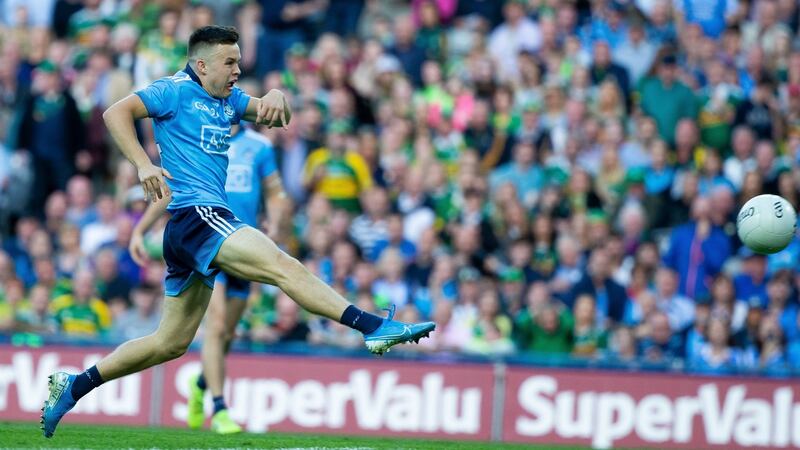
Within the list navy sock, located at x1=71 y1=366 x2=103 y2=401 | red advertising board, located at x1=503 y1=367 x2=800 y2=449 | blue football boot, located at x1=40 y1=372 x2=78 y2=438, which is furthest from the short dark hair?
red advertising board, located at x1=503 y1=367 x2=800 y2=449

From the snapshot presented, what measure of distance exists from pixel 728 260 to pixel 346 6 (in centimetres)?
630

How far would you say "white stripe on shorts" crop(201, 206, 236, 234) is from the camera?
29.2 ft

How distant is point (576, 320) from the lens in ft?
50.3

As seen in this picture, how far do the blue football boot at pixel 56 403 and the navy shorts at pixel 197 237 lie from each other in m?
1.15

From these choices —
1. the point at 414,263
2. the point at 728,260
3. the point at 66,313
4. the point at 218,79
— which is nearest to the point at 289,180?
the point at 414,263

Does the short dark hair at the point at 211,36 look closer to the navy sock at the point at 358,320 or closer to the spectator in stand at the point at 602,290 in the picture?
the navy sock at the point at 358,320

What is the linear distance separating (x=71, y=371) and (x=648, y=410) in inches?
223

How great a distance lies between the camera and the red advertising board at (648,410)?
14.5 meters

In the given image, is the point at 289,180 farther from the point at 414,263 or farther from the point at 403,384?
the point at 403,384

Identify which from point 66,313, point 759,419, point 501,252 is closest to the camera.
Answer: point 759,419

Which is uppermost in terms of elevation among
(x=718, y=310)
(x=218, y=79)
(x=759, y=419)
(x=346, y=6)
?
(x=346, y=6)

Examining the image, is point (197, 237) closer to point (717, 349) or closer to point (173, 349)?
point (173, 349)

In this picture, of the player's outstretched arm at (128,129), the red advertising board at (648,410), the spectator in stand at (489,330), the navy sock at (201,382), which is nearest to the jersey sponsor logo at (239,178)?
the navy sock at (201,382)

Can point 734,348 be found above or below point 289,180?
below
